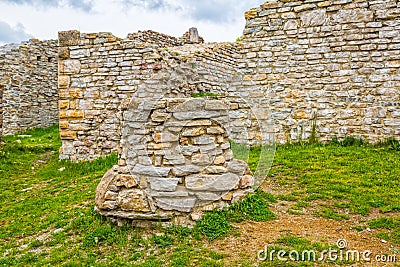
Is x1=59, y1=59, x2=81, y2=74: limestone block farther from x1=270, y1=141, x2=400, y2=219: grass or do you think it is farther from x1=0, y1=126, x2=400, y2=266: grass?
x1=270, y1=141, x2=400, y2=219: grass

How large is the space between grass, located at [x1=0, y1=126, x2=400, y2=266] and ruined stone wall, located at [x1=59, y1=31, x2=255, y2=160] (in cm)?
65

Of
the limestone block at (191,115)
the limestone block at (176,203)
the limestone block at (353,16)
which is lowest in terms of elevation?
the limestone block at (176,203)

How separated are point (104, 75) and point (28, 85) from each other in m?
6.44

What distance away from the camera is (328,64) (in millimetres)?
9117

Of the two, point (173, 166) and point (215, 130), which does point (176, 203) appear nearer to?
point (173, 166)

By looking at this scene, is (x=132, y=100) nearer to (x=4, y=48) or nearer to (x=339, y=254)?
(x=339, y=254)

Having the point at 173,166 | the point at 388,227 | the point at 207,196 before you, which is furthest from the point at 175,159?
the point at 388,227

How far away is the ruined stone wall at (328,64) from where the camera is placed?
28.6 ft

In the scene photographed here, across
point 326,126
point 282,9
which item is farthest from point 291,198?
point 282,9

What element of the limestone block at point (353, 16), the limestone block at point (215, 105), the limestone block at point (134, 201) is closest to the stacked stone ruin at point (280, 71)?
the limestone block at point (353, 16)

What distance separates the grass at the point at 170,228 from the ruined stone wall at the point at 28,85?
5.22 metres

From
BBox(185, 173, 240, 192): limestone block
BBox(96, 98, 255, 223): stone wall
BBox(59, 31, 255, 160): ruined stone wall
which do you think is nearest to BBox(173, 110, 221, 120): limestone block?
BBox(96, 98, 255, 223): stone wall

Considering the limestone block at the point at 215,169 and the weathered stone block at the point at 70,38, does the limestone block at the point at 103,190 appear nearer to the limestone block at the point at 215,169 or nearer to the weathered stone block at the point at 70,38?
the limestone block at the point at 215,169

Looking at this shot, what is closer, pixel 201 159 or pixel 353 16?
pixel 201 159
